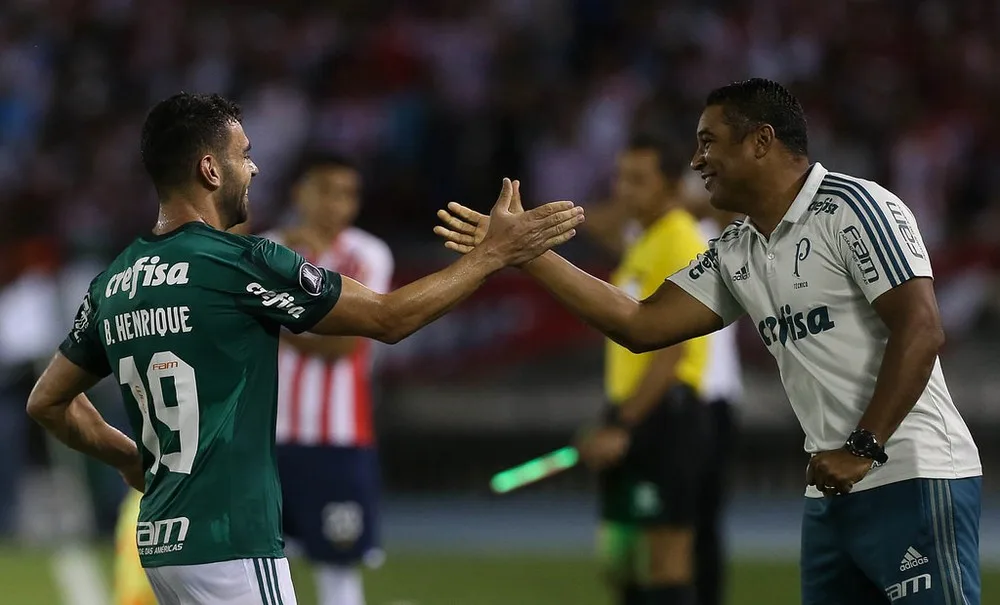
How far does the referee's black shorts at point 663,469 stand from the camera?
22.7ft

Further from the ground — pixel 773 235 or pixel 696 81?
pixel 696 81

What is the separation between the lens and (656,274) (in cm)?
687

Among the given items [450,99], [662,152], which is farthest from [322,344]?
[450,99]

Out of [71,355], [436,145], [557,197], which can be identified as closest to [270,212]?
[436,145]

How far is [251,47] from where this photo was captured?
16.0 meters

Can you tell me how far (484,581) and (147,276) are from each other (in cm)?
611

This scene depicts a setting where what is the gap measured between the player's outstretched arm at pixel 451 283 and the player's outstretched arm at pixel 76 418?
30.8 inches

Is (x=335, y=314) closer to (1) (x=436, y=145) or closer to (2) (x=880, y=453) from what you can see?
(2) (x=880, y=453)

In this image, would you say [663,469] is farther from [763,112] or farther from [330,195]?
[763,112]

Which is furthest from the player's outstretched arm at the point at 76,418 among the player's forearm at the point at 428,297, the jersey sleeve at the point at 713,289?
the jersey sleeve at the point at 713,289

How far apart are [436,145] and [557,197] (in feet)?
4.49

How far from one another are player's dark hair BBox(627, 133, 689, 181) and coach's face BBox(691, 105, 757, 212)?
2.46m

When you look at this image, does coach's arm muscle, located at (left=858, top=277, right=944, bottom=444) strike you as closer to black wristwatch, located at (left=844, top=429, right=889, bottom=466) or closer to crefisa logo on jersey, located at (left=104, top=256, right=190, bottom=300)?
black wristwatch, located at (left=844, top=429, right=889, bottom=466)

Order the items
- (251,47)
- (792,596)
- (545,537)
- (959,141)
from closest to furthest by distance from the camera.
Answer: (792,596), (545,537), (959,141), (251,47)
